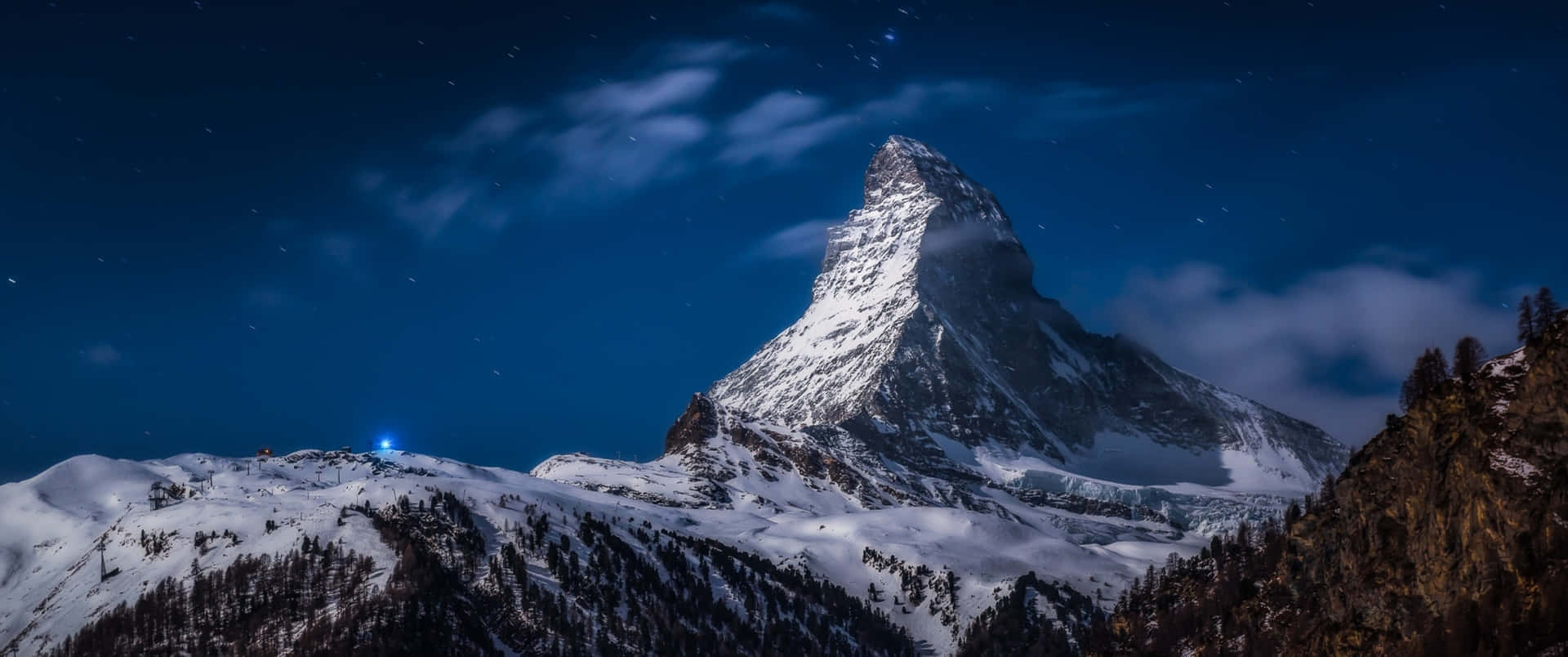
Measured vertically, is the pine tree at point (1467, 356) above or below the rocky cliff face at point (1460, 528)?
above

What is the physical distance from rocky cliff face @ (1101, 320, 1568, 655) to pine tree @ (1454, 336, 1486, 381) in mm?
7415

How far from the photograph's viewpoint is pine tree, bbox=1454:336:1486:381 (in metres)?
126

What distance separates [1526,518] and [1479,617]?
8.84 metres

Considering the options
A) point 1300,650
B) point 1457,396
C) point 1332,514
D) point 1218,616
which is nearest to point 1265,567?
point 1218,616

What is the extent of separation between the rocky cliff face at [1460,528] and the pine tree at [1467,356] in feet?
24.3

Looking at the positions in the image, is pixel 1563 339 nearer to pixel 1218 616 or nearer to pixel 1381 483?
pixel 1381 483

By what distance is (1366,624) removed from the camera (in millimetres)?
120312

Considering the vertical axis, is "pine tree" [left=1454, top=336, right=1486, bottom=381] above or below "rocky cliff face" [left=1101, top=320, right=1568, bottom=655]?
above

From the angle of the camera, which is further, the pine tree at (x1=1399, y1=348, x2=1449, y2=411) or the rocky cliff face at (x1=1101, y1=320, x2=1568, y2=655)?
the pine tree at (x1=1399, y1=348, x2=1449, y2=411)

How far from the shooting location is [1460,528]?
357 feet

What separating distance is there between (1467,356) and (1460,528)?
26.1 metres

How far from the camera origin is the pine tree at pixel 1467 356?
126000 millimetres

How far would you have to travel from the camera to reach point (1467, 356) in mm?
127562

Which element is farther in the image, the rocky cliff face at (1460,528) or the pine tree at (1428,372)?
the pine tree at (1428,372)
